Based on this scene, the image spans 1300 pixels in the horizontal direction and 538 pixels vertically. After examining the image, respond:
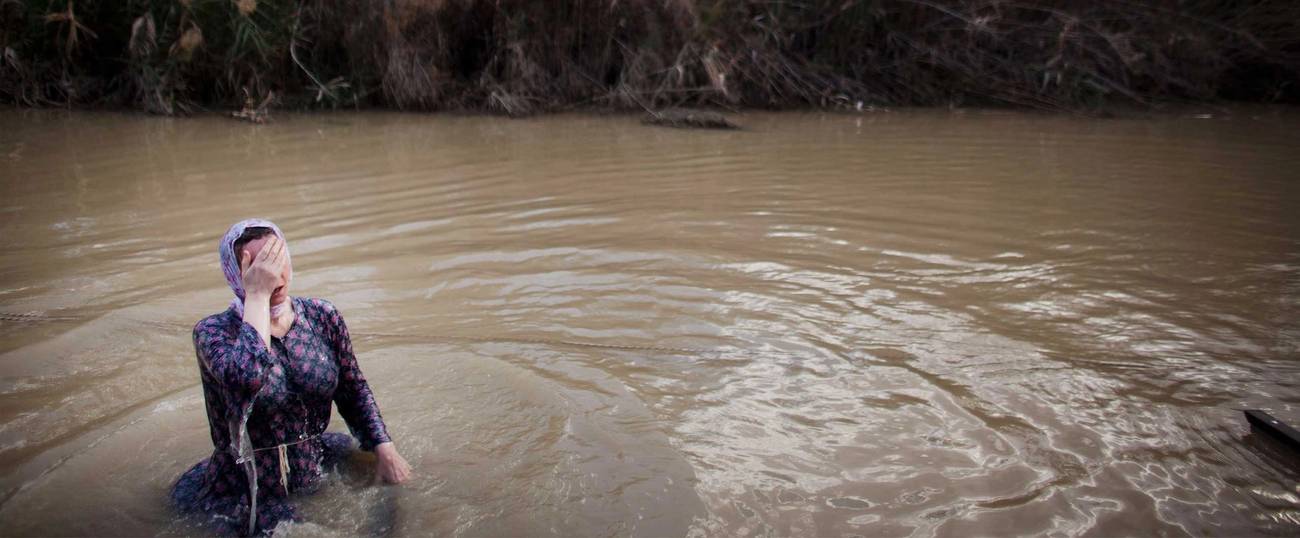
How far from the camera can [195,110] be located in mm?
11570

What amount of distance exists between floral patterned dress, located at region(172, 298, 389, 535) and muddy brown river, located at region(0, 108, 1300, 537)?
119 mm

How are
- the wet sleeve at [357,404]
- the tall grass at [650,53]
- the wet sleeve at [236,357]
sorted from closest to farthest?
the wet sleeve at [236,357]
the wet sleeve at [357,404]
the tall grass at [650,53]

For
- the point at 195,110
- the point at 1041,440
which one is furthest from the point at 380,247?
the point at 195,110

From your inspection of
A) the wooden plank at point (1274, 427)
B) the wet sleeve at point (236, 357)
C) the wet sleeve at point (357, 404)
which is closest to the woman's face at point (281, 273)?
the wet sleeve at point (236, 357)

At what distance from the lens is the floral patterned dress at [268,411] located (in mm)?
2109

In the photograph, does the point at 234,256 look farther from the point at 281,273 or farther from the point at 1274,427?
the point at 1274,427

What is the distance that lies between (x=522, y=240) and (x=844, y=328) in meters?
2.23

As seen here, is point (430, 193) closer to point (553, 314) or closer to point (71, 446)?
point (553, 314)

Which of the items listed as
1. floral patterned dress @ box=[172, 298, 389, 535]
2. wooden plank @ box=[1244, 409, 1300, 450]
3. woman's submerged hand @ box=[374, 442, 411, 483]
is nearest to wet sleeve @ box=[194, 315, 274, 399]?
floral patterned dress @ box=[172, 298, 389, 535]

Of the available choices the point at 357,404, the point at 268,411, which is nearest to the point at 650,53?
the point at 357,404

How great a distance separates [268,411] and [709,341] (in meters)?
1.90

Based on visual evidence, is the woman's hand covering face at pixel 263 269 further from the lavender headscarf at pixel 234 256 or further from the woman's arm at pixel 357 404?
the woman's arm at pixel 357 404

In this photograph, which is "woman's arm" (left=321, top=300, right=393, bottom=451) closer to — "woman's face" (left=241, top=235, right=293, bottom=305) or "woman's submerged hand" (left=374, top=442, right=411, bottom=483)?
"woman's submerged hand" (left=374, top=442, right=411, bottom=483)

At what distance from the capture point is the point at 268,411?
233cm
